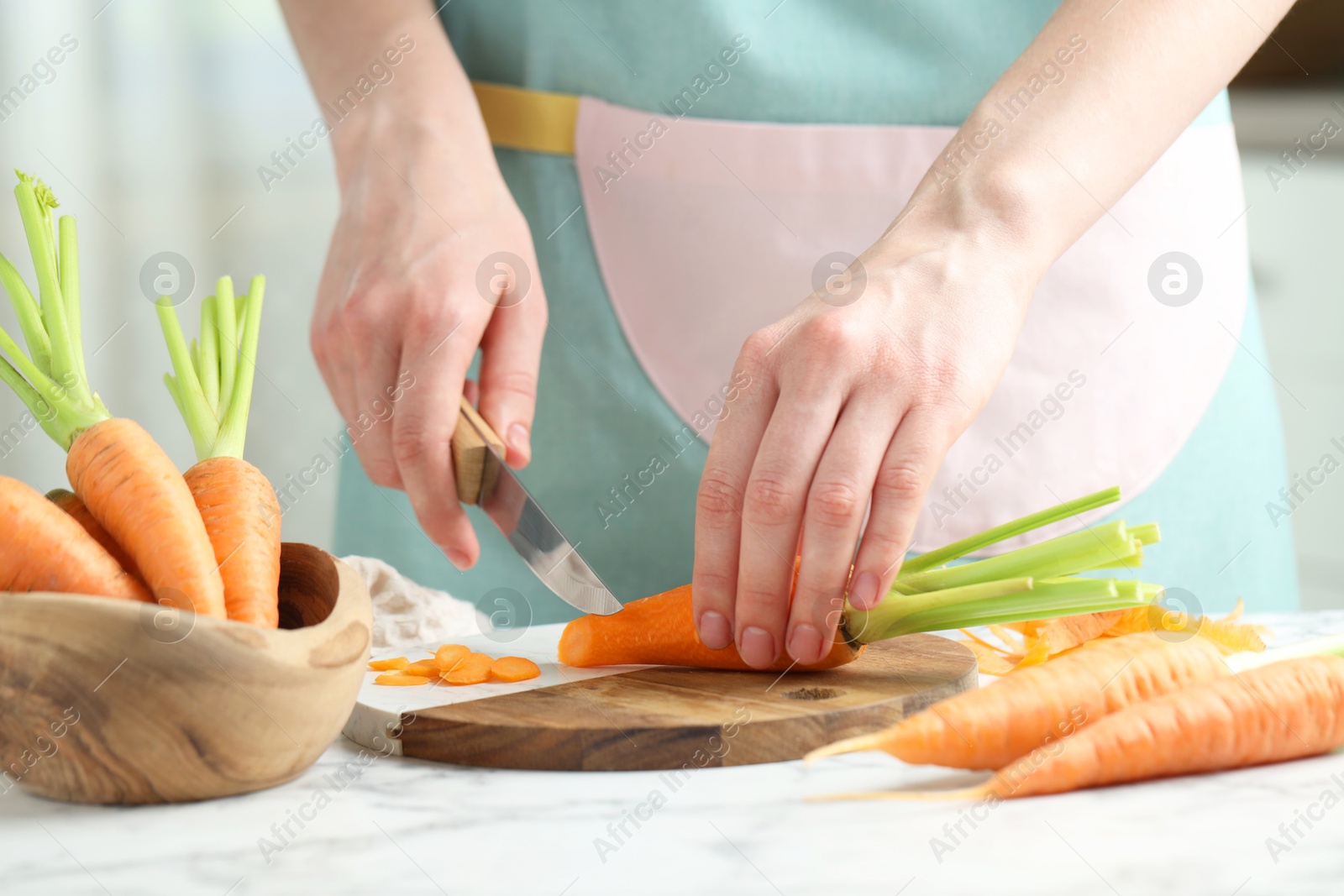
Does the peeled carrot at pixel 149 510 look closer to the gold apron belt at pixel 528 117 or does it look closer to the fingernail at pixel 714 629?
the fingernail at pixel 714 629

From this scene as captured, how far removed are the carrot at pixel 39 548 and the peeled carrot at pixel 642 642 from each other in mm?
313

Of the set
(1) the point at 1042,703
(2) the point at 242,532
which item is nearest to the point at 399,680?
(2) the point at 242,532

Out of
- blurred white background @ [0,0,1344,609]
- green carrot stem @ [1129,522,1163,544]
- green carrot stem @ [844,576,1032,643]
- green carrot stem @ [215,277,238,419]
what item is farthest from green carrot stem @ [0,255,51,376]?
blurred white background @ [0,0,1344,609]

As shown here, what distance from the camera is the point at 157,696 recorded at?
477 mm

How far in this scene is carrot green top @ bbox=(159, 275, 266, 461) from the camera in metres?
0.75

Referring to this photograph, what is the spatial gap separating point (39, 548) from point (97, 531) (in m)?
0.10

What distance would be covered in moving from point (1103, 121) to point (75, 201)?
2.02m

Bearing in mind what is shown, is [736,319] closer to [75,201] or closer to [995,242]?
[995,242]

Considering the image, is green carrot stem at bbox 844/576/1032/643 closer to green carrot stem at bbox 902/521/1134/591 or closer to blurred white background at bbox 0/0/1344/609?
green carrot stem at bbox 902/521/1134/591

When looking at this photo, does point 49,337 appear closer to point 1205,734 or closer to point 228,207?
point 1205,734

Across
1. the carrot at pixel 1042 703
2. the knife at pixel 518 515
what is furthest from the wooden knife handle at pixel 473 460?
the carrot at pixel 1042 703

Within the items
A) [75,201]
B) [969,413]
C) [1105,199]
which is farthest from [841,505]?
[75,201]

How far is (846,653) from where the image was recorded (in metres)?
0.75

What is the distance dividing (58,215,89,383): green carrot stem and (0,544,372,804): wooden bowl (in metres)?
0.27
